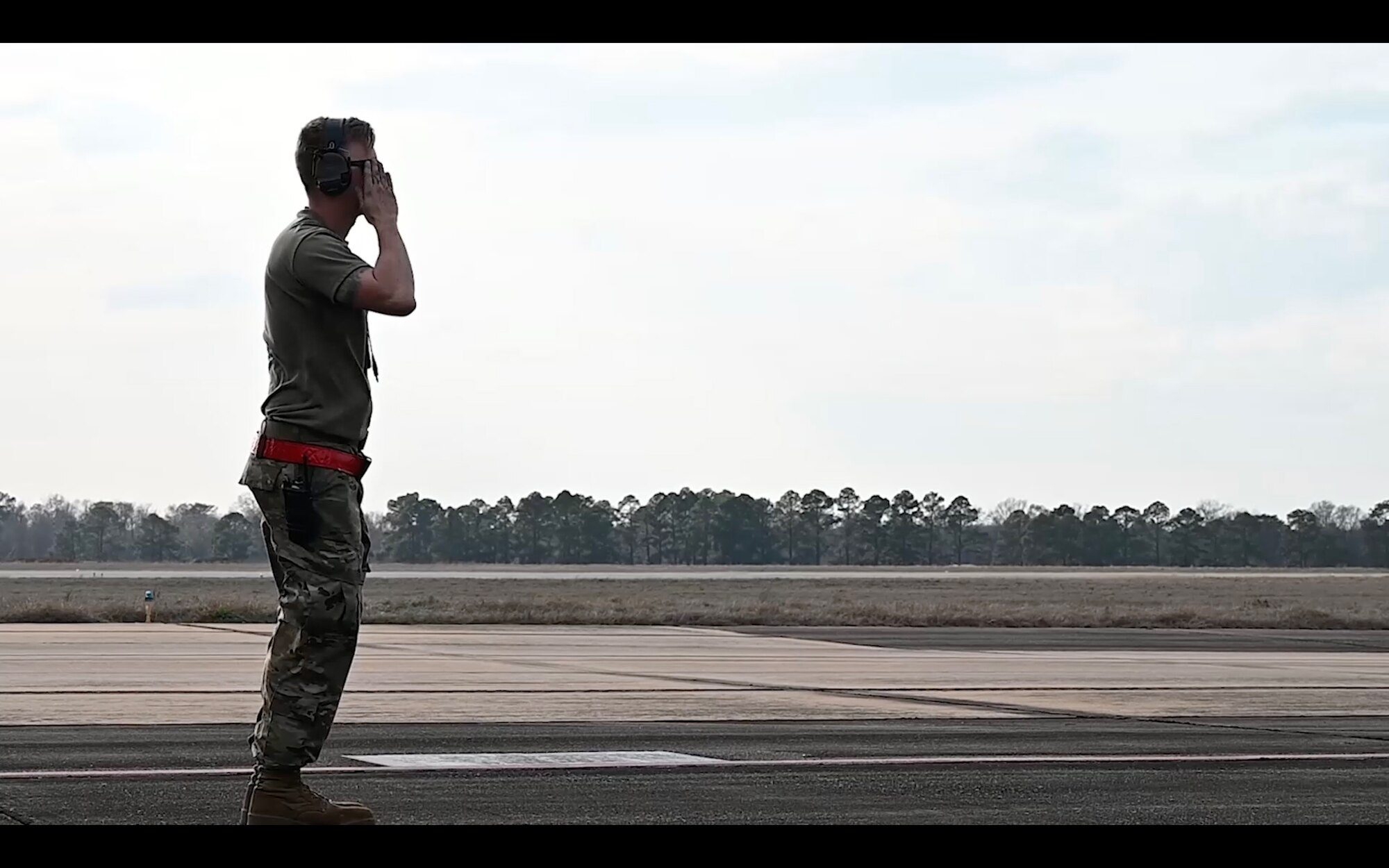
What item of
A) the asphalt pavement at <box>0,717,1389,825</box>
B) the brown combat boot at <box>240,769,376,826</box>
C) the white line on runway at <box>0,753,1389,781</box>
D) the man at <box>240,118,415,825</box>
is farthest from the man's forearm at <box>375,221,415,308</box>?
the white line on runway at <box>0,753,1389,781</box>

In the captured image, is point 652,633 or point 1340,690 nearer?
point 1340,690

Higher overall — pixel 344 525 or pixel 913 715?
pixel 344 525

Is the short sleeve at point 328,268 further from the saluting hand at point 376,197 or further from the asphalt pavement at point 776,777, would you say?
the asphalt pavement at point 776,777

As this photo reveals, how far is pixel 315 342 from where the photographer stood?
18.8 feet

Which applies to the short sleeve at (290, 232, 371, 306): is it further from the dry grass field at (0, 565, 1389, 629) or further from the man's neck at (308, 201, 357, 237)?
the dry grass field at (0, 565, 1389, 629)

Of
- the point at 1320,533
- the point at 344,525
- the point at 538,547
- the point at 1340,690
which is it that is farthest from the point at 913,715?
the point at 1320,533

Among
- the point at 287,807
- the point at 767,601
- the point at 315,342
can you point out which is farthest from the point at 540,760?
the point at 767,601

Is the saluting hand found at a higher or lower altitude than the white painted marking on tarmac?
higher

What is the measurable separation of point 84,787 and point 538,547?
7005 inches

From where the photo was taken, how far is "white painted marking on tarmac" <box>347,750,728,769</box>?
28.7ft

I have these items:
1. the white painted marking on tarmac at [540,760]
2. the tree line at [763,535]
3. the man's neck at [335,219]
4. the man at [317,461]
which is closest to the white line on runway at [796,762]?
the white painted marking on tarmac at [540,760]

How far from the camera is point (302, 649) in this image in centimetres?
559
